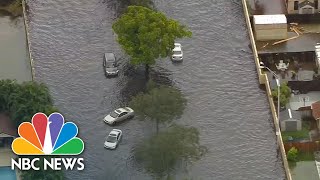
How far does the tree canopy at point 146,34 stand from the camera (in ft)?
256

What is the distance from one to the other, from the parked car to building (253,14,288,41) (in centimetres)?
1344

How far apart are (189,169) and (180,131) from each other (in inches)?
215

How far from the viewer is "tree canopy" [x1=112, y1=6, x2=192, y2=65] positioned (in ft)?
256

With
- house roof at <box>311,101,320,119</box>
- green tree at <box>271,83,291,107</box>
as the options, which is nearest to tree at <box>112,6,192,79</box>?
green tree at <box>271,83,291,107</box>

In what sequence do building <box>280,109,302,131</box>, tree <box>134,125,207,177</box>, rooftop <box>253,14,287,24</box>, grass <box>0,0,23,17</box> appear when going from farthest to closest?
grass <box>0,0,23,17</box> < rooftop <box>253,14,287,24</box> < building <box>280,109,302,131</box> < tree <box>134,125,207,177</box>

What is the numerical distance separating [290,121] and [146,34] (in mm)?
13367

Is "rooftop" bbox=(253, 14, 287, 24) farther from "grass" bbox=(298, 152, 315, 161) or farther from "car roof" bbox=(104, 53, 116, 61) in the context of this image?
"grass" bbox=(298, 152, 315, 161)

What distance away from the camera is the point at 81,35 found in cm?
8850

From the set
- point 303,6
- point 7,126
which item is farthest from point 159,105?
point 303,6

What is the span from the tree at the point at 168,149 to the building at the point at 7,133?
11.1 m

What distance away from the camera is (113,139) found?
244ft

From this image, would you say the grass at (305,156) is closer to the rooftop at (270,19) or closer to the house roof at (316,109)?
the house roof at (316,109)

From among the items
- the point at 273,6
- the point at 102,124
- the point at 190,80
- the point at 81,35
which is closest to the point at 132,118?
the point at 102,124

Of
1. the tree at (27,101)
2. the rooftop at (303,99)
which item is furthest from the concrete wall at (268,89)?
the tree at (27,101)
